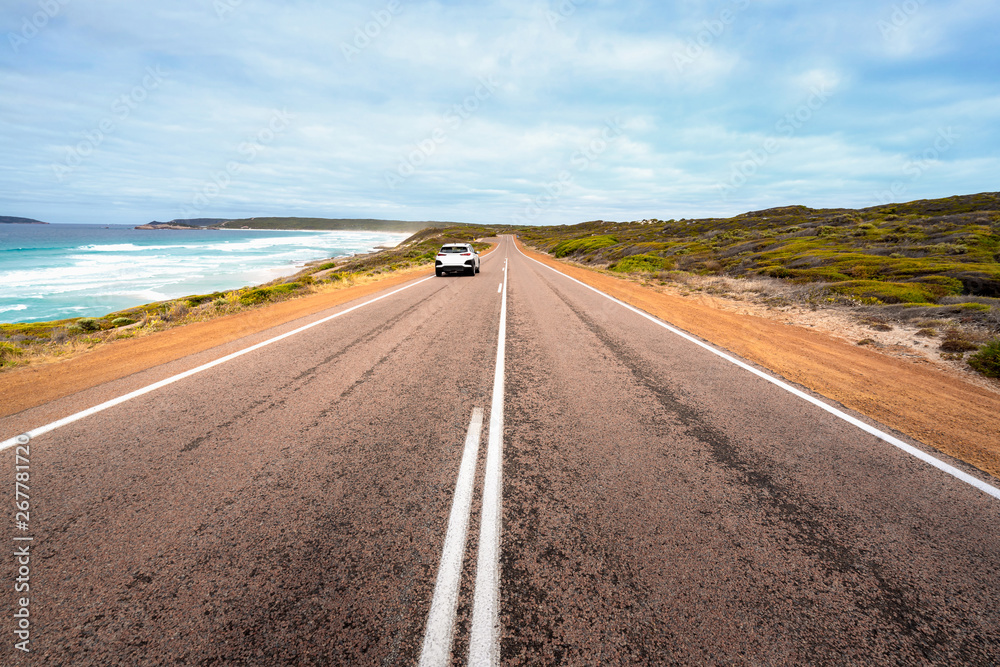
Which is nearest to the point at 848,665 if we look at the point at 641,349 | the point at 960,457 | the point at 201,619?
the point at 201,619

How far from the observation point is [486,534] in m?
2.63

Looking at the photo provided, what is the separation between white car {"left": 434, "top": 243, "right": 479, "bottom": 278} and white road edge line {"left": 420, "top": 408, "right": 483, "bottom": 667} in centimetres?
1847

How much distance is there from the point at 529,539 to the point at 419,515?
0.78 metres

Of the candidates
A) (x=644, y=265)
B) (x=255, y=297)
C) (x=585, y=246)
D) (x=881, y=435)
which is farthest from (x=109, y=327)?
(x=585, y=246)

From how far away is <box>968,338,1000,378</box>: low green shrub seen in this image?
638cm

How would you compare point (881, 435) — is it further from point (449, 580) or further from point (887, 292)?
point (887, 292)

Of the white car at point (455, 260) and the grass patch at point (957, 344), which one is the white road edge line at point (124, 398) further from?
the white car at point (455, 260)

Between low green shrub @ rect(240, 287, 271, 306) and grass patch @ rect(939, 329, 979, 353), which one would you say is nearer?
grass patch @ rect(939, 329, 979, 353)

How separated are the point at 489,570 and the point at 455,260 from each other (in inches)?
779

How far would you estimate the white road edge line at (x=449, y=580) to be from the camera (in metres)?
Result: 1.86

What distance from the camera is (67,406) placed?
4.60 metres

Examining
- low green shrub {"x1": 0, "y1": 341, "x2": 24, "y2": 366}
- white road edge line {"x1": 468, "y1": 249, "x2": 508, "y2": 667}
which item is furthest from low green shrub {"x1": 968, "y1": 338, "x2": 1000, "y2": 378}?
low green shrub {"x1": 0, "y1": 341, "x2": 24, "y2": 366}

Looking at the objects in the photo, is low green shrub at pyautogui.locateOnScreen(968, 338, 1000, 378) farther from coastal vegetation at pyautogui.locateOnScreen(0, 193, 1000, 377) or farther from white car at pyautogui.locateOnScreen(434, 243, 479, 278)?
white car at pyautogui.locateOnScreen(434, 243, 479, 278)

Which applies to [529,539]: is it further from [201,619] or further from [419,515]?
[201,619]
